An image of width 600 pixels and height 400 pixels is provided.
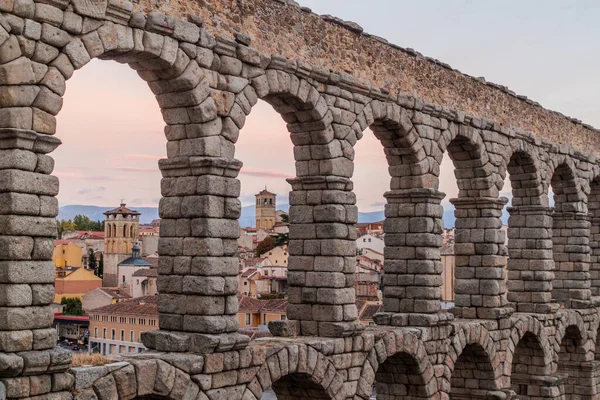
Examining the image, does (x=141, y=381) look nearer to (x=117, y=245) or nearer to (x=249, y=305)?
(x=249, y=305)

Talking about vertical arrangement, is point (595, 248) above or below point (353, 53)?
below

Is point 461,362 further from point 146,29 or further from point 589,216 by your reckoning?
point 146,29

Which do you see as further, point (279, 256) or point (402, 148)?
point (279, 256)

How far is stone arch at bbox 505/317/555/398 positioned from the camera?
22797 millimetres

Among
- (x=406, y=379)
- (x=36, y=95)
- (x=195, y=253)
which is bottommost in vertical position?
(x=406, y=379)

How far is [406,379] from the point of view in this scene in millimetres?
18266

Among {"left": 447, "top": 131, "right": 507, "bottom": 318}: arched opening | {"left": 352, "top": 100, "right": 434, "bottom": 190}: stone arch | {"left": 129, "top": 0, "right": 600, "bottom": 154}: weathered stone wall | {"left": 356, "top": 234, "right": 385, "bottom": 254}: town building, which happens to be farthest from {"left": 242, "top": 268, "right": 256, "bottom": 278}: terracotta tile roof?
{"left": 352, "top": 100, "right": 434, "bottom": 190}: stone arch

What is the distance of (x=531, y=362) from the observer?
23234 mm

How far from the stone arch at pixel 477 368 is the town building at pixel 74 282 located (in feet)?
105

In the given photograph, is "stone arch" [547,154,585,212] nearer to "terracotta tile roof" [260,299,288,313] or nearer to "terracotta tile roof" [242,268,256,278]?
"terracotta tile roof" [260,299,288,313]

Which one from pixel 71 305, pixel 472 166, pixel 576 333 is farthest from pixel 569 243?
pixel 71 305

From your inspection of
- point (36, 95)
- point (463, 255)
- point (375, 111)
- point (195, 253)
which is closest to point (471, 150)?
point (463, 255)

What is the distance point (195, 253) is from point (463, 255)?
9.01 metres

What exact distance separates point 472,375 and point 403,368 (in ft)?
10.2
